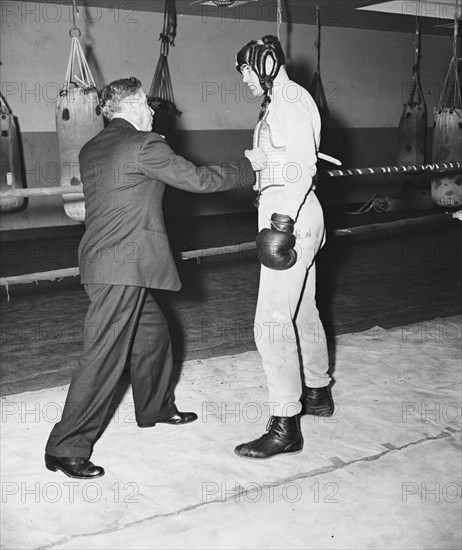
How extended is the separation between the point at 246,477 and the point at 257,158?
3.67 ft

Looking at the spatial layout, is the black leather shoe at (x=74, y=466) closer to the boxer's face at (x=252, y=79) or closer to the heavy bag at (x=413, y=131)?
the boxer's face at (x=252, y=79)

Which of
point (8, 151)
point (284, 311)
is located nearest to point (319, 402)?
point (284, 311)

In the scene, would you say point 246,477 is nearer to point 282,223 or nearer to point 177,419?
point 177,419

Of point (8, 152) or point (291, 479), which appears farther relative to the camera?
point (8, 152)

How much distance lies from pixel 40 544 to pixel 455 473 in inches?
54.8

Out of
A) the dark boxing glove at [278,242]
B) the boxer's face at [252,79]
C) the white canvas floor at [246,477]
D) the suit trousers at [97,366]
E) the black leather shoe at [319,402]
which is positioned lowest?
the white canvas floor at [246,477]

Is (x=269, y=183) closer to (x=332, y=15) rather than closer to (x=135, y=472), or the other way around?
(x=135, y=472)

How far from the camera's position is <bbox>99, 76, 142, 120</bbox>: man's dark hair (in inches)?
95.1

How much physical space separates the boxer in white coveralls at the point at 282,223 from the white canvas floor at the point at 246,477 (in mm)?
167

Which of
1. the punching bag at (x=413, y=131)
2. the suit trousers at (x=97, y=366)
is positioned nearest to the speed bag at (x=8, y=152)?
the suit trousers at (x=97, y=366)

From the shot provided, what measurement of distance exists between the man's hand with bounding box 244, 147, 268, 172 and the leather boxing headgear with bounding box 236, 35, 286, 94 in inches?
9.0

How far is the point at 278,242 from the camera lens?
93.5 inches

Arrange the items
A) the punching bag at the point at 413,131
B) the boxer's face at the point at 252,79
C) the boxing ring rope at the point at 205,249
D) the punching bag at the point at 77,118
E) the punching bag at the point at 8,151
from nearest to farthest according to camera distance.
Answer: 1. the boxer's face at the point at 252,79
2. the boxing ring rope at the point at 205,249
3. the punching bag at the point at 77,118
4. the punching bag at the point at 8,151
5. the punching bag at the point at 413,131

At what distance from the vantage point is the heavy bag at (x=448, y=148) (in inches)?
239
